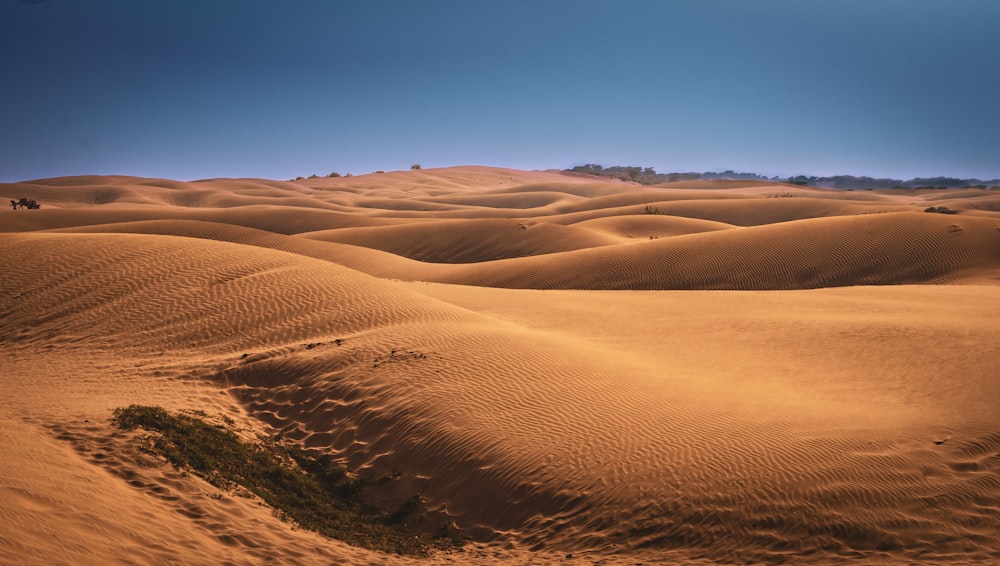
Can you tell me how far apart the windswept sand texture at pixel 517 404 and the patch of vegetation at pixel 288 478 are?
349 millimetres

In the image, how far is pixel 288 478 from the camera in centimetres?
873

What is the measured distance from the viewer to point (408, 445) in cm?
936

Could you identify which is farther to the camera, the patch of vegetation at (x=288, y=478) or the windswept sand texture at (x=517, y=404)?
the patch of vegetation at (x=288, y=478)

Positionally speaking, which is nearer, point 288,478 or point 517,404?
point 288,478

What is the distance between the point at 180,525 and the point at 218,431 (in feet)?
11.7

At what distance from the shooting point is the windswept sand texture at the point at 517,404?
6621 millimetres

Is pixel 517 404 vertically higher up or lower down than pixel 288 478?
higher up

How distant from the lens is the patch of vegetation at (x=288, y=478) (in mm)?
7586

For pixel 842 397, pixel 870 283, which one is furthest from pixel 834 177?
pixel 842 397

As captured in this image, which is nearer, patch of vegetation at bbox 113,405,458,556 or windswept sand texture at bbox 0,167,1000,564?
windswept sand texture at bbox 0,167,1000,564

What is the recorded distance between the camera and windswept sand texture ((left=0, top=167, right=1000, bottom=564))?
21.7 ft

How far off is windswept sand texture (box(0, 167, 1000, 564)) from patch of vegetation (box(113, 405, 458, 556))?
0.35 metres

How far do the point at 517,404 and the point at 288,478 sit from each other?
3555 mm

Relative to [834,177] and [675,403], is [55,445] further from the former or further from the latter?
[834,177]
